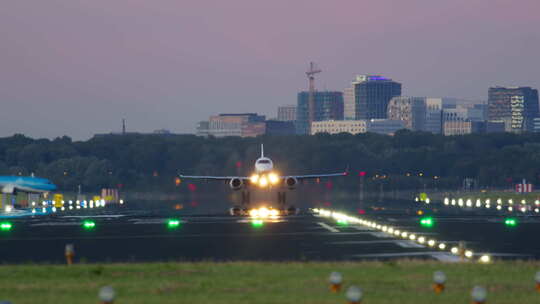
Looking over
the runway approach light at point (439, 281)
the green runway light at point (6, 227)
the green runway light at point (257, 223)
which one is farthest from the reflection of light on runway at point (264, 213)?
the runway approach light at point (439, 281)

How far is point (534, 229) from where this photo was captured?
207 ft

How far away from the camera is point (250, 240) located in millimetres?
54938

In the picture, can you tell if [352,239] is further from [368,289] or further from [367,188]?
[367,188]

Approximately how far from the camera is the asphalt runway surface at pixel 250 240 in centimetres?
4503

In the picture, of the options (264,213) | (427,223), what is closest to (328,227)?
(427,223)

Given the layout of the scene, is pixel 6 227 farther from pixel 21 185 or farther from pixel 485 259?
pixel 21 185

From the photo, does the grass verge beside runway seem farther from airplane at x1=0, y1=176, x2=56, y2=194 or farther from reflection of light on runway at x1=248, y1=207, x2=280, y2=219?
airplane at x1=0, y1=176, x2=56, y2=194

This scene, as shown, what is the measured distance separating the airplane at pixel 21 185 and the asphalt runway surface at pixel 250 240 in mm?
34130

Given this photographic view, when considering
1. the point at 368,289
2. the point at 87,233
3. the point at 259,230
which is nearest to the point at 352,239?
the point at 259,230

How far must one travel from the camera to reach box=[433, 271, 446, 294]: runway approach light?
28.5 metres

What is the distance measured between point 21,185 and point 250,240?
63.7 m

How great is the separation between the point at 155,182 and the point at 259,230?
287 feet

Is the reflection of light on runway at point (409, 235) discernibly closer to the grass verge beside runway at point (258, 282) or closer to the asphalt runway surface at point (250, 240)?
the asphalt runway surface at point (250, 240)

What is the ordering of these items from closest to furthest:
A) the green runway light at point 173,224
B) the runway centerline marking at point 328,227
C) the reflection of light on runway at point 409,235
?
the reflection of light on runway at point 409,235, the runway centerline marking at point 328,227, the green runway light at point 173,224
